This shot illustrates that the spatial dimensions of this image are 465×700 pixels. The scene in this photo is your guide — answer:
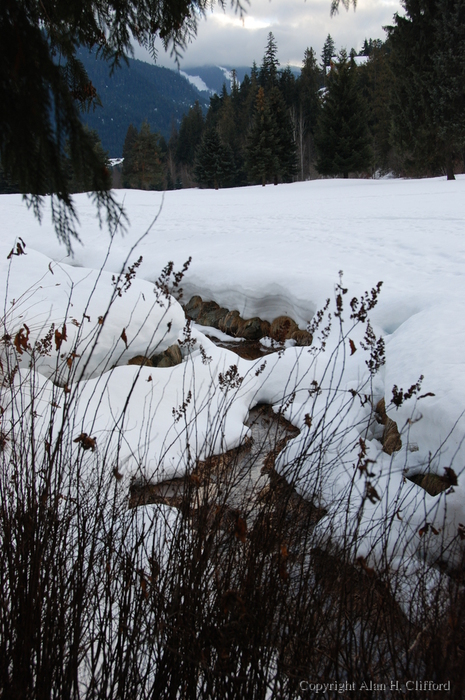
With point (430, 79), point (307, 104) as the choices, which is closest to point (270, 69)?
point (307, 104)

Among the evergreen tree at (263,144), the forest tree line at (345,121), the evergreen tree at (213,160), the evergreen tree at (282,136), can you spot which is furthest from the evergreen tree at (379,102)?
the evergreen tree at (213,160)

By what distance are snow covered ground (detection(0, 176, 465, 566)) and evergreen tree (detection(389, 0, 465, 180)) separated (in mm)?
6402

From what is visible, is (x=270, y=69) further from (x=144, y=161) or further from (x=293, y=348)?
(x=293, y=348)

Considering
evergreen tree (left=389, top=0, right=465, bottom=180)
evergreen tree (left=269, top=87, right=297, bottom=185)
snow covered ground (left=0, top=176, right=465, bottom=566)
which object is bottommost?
snow covered ground (left=0, top=176, right=465, bottom=566)

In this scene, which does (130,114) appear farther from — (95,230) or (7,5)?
(7,5)

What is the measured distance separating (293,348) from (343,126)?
27.2m

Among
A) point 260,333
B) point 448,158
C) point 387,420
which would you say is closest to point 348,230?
point 260,333

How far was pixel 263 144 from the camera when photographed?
3045 centimetres

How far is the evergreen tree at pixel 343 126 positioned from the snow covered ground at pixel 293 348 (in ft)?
50.4

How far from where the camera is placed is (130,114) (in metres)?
124

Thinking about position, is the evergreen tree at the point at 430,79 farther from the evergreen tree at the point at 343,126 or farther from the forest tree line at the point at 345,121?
the evergreen tree at the point at 343,126

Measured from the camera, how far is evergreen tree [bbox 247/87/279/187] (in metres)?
30.2

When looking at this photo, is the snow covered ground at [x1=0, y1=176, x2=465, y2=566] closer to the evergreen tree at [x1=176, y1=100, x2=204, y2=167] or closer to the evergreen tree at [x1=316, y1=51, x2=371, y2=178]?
the evergreen tree at [x1=316, y1=51, x2=371, y2=178]

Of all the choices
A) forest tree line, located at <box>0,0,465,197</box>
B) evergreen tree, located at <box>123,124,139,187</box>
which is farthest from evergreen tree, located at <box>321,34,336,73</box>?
evergreen tree, located at <box>123,124,139,187</box>
